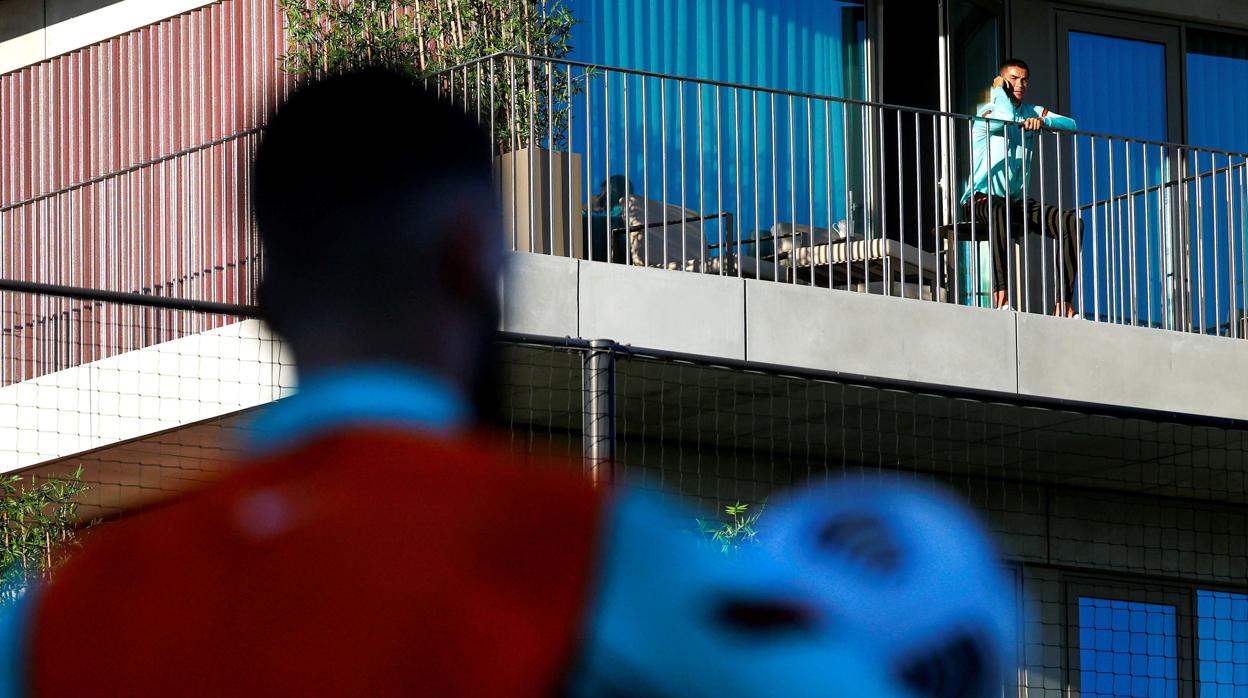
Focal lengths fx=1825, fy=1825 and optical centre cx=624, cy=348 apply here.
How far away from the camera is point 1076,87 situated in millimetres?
13109

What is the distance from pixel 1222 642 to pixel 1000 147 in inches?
152

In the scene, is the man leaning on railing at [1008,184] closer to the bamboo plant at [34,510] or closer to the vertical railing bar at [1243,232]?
the vertical railing bar at [1243,232]

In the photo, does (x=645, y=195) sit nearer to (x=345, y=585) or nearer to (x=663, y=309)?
(x=663, y=309)

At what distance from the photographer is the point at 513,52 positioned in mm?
9367

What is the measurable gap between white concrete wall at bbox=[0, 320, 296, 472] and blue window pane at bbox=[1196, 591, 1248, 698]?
6.61 metres

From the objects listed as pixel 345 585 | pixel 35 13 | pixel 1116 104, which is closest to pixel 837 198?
pixel 1116 104

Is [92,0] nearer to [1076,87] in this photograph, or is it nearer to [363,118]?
[1076,87]

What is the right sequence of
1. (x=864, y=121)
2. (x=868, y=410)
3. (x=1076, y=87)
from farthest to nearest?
(x=1076, y=87)
(x=864, y=121)
(x=868, y=410)

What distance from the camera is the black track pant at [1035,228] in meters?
10.5

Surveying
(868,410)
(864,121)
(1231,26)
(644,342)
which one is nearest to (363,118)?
(644,342)

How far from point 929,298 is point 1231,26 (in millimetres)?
4392

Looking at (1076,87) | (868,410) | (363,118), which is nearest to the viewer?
(363,118)

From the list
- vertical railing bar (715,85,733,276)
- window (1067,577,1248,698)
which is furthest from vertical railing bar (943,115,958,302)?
window (1067,577,1248,698)

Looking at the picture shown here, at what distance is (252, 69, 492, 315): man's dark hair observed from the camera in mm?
1258
